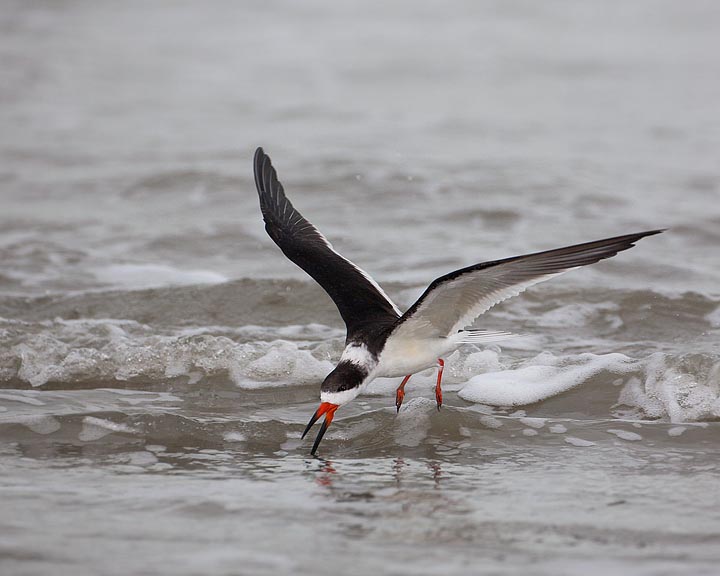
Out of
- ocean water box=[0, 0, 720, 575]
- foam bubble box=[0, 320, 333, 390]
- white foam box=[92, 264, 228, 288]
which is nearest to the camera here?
ocean water box=[0, 0, 720, 575]

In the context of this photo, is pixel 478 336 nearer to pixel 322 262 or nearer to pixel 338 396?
pixel 338 396

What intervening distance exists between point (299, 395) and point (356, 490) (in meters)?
1.63

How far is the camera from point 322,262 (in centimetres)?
635

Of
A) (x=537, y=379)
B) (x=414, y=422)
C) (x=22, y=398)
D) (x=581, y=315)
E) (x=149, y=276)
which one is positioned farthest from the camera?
(x=149, y=276)

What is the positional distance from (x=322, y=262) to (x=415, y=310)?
53.5 inches

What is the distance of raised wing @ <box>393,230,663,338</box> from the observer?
4.72m

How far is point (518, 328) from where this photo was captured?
7.43 meters

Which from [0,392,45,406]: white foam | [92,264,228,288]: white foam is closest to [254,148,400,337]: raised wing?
[92,264,228,288]: white foam

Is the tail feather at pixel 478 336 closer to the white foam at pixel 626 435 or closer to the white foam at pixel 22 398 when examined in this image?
the white foam at pixel 626 435

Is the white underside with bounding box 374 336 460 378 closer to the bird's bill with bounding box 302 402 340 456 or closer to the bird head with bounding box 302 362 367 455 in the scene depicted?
the bird head with bounding box 302 362 367 455

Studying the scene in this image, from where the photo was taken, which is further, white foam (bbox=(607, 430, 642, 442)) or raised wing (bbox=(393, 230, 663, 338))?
white foam (bbox=(607, 430, 642, 442))

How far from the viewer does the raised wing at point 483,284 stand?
4719 mm

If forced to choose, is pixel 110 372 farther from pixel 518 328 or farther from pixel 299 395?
pixel 518 328

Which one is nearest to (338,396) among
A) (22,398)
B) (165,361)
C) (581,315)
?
(165,361)
